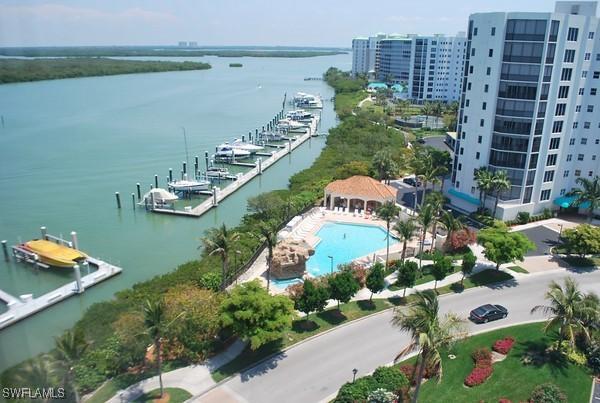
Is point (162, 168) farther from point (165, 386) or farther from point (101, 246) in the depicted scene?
point (165, 386)

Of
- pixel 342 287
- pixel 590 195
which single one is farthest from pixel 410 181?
pixel 342 287

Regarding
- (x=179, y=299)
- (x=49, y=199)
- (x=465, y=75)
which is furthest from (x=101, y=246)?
(x=465, y=75)

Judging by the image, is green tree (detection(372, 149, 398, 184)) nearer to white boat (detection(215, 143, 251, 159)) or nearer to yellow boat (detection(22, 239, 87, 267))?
white boat (detection(215, 143, 251, 159))

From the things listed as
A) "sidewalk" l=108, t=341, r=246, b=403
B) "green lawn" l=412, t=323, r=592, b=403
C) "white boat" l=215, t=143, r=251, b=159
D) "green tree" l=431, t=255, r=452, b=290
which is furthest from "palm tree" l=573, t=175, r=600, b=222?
"white boat" l=215, t=143, r=251, b=159

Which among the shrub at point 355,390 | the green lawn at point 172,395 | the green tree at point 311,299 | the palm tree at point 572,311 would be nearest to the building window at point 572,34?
the palm tree at point 572,311

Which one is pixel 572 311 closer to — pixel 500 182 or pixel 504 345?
pixel 504 345

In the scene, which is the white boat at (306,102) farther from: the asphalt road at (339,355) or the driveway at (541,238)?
the asphalt road at (339,355)
